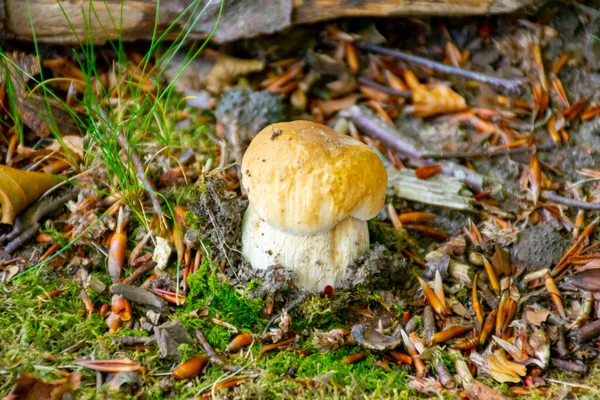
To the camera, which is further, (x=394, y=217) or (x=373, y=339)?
(x=394, y=217)

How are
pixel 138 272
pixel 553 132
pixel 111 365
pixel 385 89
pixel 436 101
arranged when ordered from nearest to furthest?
pixel 111 365, pixel 138 272, pixel 553 132, pixel 436 101, pixel 385 89

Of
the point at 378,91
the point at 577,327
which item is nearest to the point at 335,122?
the point at 378,91

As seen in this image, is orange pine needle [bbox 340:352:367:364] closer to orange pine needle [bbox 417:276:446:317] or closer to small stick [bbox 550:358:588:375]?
orange pine needle [bbox 417:276:446:317]

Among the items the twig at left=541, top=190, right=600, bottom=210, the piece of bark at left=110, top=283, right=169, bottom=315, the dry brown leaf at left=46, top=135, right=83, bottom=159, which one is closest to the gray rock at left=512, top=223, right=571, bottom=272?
the twig at left=541, top=190, right=600, bottom=210

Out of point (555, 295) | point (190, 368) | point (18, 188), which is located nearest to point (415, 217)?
point (555, 295)

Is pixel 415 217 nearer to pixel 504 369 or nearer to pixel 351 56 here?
pixel 504 369

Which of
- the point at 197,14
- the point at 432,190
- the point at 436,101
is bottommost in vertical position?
the point at 432,190

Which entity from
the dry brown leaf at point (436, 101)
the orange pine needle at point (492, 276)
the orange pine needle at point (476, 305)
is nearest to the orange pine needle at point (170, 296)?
the orange pine needle at point (476, 305)

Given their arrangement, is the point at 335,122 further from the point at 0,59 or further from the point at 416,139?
the point at 0,59
